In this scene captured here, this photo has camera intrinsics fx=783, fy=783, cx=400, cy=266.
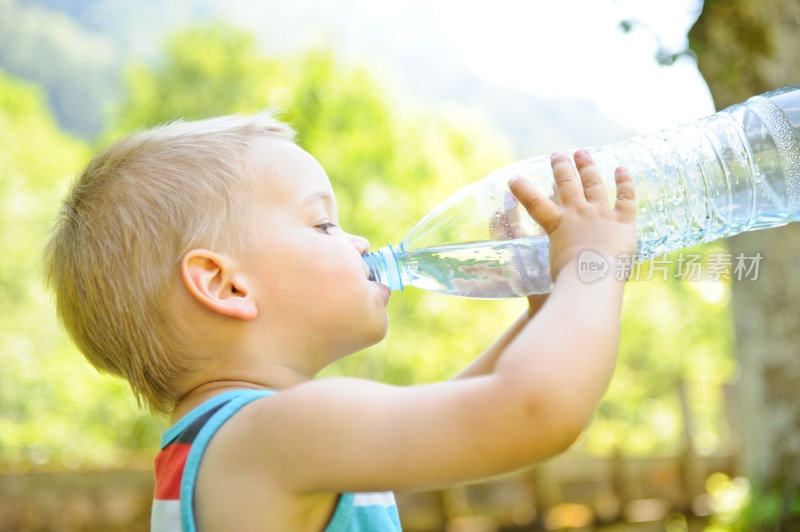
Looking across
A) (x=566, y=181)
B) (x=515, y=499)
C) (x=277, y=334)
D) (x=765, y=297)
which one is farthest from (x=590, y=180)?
(x=515, y=499)

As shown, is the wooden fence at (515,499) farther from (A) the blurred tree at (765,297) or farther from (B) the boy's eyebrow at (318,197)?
(B) the boy's eyebrow at (318,197)

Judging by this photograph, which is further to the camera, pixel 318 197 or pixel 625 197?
pixel 318 197

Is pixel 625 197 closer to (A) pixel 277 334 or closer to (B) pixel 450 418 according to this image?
(B) pixel 450 418

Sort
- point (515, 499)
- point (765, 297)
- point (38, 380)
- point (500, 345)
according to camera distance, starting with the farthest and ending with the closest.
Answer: point (38, 380) < point (515, 499) < point (765, 297) < point (500, 345)

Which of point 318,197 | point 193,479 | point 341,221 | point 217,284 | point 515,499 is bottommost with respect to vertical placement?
point 515,499

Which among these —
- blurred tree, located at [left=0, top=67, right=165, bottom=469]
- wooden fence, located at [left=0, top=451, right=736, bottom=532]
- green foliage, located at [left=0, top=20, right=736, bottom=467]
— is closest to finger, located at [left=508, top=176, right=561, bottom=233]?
wooden fence, located at [left=0, top=451, right=736, bottom=532]

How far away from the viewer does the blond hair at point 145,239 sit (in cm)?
122

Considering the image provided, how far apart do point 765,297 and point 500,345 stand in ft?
9.60

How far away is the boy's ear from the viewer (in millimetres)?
1191

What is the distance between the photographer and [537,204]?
3.76ft

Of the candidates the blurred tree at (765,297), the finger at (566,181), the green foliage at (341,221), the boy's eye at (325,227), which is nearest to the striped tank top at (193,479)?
the boy's eye at (325,227)

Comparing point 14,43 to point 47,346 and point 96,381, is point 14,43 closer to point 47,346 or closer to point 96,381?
point 47,346

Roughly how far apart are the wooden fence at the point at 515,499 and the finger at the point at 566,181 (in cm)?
380

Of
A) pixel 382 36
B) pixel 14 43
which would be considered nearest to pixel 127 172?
pixel 14 43
